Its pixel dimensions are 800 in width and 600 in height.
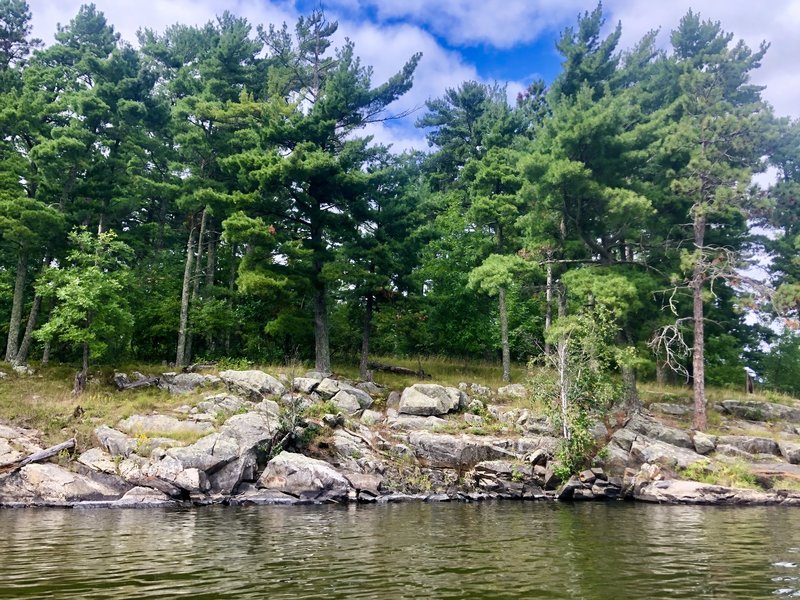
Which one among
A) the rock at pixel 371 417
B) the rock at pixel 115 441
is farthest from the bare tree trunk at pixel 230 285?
the rock at pixel 115 441

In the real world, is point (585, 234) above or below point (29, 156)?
below

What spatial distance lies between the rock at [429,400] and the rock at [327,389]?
→ 3.27m

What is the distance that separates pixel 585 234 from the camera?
30234 millimetres

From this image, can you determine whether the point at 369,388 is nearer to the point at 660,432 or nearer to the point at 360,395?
the point at 360,395

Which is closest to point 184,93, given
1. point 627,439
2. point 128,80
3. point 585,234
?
point 128,80

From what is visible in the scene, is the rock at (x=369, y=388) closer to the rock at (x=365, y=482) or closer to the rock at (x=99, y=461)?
the rock at (x=365, y=482)

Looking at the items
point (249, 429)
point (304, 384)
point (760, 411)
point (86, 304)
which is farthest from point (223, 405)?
point (760, 411)

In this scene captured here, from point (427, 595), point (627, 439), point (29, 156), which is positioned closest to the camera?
point (427, 595)

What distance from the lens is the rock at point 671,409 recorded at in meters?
28.4

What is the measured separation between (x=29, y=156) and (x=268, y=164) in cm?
1245

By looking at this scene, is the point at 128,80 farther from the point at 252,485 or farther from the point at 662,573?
the point at 662,573

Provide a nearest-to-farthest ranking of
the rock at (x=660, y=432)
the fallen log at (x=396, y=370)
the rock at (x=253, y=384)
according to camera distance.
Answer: the rock at (x=660, y=432) → the rock at (x=253, y=384) → the fallen log at (x=396, y=370)

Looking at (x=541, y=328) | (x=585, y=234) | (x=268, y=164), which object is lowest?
(x=541, y=328)

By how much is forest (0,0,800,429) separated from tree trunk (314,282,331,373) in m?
0.16
